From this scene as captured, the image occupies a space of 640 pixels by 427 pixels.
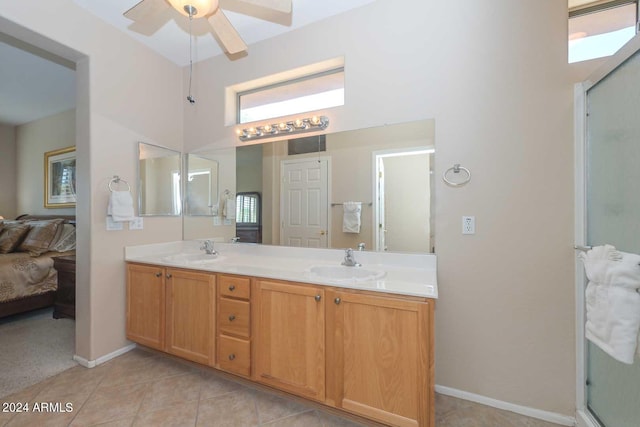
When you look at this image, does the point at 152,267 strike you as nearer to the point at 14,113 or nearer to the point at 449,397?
the point at 449,397

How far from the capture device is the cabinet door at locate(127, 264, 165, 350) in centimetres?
207

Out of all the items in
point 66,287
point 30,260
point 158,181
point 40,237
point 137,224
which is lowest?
point 66,287

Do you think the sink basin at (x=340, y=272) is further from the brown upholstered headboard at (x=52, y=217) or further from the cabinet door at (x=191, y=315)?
the brown upholstered headboard at (x=52, y=217)

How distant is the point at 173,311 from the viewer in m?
2.01

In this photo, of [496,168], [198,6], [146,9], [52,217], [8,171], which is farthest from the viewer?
[8,171]

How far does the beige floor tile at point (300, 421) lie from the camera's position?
4.95ft

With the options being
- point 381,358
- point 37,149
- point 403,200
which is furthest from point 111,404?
point 37,149

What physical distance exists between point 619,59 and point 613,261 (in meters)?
0.90

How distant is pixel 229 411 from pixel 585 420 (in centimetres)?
194

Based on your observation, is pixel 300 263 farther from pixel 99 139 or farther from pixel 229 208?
pixel 99 139

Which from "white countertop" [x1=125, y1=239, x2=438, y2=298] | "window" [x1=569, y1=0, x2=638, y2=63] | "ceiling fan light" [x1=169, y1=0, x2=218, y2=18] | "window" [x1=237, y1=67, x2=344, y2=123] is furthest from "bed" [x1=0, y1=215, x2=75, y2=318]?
"window" [x1=569, y1=0, x2=638, y2=63]

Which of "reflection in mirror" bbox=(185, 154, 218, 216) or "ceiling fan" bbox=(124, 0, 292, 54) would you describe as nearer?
"ceiling fan" bbox=(124, 0, 292, 54)

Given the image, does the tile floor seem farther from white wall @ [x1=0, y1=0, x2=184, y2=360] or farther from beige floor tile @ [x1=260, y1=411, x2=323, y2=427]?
white wall @ [x1=0, y1=0, x2=184, y2=360]

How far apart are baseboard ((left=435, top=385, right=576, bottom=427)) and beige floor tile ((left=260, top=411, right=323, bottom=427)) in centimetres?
82
